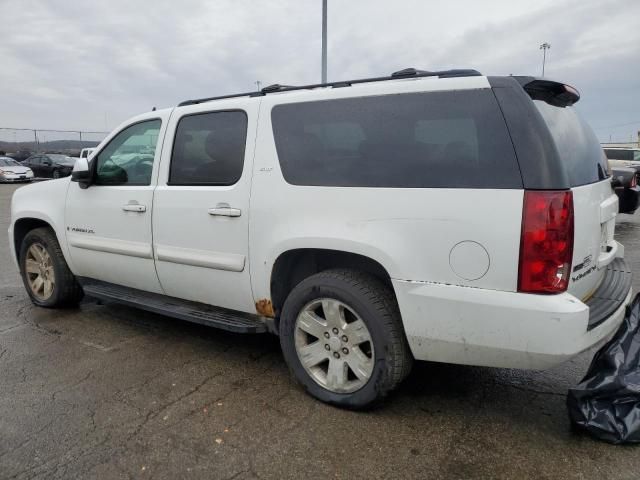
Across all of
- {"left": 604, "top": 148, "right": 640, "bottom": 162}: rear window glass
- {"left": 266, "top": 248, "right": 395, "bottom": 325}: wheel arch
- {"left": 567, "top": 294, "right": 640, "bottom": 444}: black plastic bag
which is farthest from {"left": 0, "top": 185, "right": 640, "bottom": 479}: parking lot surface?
{"left": 604, "top": 148, "right": 640, "bottom": 162}: rear window glass

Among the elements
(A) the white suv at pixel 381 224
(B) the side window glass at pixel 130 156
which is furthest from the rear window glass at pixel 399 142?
(B) the side window glass at pixel 130 156

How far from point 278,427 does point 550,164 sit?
195 cm

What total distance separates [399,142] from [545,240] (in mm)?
900

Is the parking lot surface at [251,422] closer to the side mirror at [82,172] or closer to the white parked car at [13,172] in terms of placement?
the side mirror at [82,172]

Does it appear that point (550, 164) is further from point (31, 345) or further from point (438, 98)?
point (31, 345)

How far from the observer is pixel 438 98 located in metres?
2.67

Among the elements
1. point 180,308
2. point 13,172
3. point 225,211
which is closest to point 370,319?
point 225,211

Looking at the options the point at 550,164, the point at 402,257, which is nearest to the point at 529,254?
the point at 550,164

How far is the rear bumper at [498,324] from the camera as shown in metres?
2.38

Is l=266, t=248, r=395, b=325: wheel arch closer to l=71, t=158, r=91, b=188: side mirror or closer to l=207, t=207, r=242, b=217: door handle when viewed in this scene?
l=207, t=207, r=242, b=217: door handle

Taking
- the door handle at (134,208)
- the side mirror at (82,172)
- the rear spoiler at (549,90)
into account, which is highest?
the rear spoiler at (549,90)

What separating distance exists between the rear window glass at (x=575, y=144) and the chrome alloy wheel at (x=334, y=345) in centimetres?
135

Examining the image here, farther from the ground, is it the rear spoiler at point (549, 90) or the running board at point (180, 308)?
the rear spoiler at point (549, 90)

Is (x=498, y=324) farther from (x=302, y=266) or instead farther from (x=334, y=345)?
(x=302, y=266)
